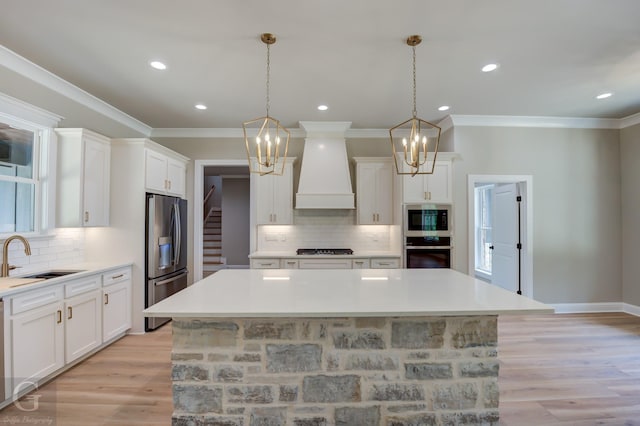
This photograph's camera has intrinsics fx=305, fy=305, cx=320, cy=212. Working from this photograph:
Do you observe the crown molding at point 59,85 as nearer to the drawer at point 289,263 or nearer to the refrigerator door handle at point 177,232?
the refrigerator door handle at point 177,232

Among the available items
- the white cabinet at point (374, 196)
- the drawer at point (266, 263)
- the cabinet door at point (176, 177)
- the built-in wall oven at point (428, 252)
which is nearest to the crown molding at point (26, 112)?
the cabinet door at point (176, 177)

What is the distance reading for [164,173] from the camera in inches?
165

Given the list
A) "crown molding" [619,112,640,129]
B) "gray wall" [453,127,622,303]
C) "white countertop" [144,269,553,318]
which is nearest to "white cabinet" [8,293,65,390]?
"white countertop" [144,269,553,318]

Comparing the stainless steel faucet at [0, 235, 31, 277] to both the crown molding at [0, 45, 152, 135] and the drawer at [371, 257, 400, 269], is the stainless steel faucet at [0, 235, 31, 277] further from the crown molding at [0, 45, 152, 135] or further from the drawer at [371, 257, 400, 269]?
the drawer at [371, 257, 400, 269]

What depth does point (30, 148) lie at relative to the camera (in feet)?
9.76

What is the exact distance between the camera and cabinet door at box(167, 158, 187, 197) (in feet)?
14.1

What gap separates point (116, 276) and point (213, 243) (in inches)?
197

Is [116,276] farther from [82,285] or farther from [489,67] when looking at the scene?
[489,67]

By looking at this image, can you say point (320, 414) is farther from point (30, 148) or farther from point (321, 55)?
point (30, 148)

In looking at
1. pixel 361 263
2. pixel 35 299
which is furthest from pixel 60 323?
pixel 361 263

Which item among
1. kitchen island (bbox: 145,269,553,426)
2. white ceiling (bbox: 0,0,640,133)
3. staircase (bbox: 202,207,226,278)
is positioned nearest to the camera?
kitchen island (bbox: 145,269,553,426)

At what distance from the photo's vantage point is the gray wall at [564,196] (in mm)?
4520

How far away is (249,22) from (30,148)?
253 centimetres

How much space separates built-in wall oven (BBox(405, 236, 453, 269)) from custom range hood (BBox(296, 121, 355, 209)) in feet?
3.38
